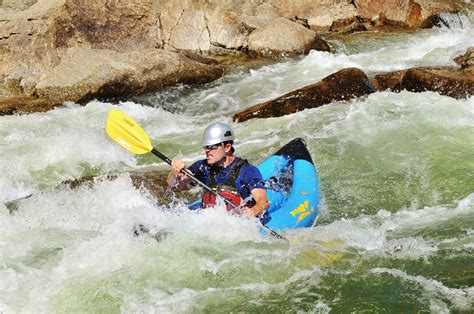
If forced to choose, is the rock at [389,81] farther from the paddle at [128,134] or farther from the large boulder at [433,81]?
the paddle at [128,134]

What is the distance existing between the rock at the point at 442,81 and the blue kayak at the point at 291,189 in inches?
117

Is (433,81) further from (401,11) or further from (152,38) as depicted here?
(152,38)

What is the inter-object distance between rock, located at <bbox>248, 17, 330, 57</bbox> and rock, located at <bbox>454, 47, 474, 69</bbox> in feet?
9.91

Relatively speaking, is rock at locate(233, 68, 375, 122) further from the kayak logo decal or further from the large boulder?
the kayak logo decal

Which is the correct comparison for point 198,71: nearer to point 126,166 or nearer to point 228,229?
point 126,166

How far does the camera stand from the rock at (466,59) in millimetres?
9709

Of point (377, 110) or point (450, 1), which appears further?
point (450, 1)

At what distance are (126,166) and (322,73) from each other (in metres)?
4.88

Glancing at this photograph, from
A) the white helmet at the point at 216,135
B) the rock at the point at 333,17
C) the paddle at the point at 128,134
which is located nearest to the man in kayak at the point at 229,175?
the white helmet at the point at 216,135

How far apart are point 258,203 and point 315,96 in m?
3.88

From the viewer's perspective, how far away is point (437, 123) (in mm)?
7613

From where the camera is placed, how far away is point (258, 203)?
506cm

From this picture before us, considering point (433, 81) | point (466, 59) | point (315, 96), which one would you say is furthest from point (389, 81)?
point (466, 59)

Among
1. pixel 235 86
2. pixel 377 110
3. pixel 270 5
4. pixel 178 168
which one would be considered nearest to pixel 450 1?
pixel 270 5
